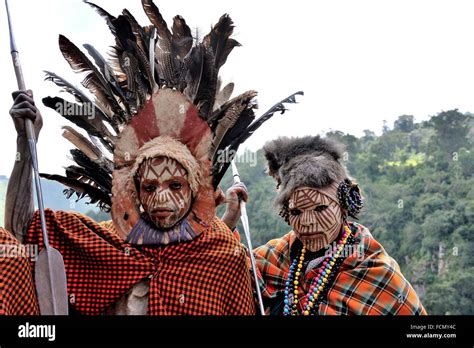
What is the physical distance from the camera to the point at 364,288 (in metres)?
4.22

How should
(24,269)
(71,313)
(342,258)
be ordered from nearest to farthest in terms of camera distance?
(24,269) < (71,313) < (342,258)

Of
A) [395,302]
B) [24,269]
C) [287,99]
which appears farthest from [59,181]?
[395,302]

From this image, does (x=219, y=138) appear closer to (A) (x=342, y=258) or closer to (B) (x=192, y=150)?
(B) (x=192, y=150)

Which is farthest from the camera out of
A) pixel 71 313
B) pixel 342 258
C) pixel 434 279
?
pixel 434 279

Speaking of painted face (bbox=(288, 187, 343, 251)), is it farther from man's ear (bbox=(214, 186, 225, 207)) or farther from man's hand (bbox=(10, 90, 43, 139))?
man's hand (bbox=(10, 90, 43, 139))

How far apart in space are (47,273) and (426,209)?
115ft

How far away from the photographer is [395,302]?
4184 millimetres

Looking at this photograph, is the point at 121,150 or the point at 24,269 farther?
the point at 121,150

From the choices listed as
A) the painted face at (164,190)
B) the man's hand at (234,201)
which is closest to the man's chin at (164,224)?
the painted face at (164,190)

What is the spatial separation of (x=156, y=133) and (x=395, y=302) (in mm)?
1687

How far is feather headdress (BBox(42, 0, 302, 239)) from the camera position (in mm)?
4230

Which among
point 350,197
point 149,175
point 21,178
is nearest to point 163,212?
point 149,175

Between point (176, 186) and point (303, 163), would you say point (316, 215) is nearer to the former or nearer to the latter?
point (303, 163)

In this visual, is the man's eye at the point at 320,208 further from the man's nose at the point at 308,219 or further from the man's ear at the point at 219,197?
the man's ear at the point at 219,197
